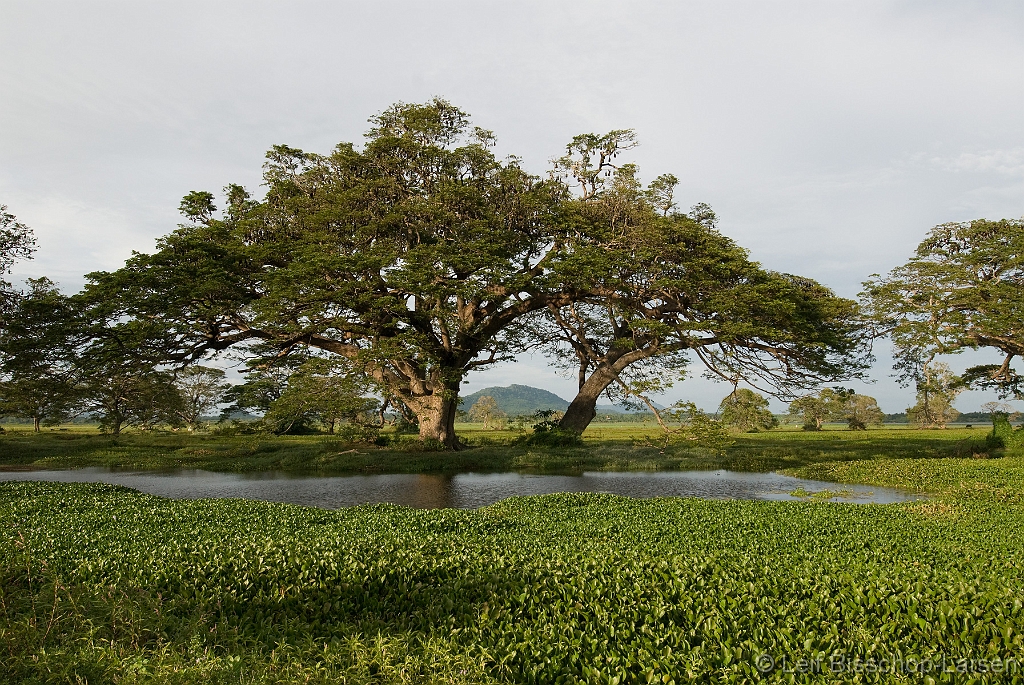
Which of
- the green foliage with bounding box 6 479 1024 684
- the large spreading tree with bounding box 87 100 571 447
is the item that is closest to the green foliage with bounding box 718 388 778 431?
the large spreading tree with bounding box 87 100 571 447

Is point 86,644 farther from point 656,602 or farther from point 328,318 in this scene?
point 328,318

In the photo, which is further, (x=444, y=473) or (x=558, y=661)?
(x=444, y=473)

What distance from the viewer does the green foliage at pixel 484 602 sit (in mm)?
5039

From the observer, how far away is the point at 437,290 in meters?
22.4

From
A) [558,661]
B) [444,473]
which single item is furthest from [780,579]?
[444,473]

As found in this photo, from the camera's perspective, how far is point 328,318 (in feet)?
79.1

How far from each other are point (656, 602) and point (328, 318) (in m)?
20.2

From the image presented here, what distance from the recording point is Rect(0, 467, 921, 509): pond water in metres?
16.4

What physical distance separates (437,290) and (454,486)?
735 cm

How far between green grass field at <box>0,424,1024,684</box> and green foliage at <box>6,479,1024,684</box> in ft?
0.09

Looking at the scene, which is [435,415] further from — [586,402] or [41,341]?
[41,341]

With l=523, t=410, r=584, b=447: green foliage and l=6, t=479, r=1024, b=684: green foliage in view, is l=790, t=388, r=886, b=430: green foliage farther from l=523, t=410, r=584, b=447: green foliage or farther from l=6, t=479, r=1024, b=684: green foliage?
l=6, t=479, r=1024, b=684: green foliage

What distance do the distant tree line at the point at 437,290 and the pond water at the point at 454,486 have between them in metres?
3.90

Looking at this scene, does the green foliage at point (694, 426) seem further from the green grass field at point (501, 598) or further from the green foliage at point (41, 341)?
the green foliage at point (41, 341)
